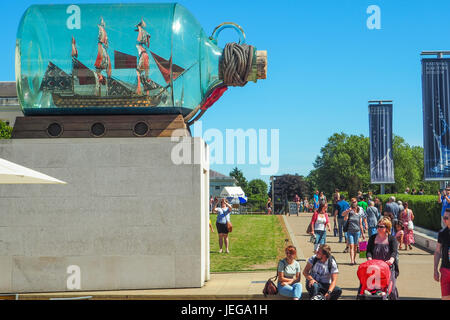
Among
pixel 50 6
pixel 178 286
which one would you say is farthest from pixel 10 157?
pixel 178 286

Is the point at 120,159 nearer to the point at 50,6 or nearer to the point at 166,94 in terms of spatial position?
the point at 166,94

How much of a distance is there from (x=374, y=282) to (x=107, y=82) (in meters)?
6.10

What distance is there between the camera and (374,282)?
25.3 feet

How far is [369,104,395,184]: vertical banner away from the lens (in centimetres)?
3097

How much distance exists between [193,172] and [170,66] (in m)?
2.10

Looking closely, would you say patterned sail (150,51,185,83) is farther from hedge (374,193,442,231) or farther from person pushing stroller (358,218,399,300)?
hedge (374,193,442,231)

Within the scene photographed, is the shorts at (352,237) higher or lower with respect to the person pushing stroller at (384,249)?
lower

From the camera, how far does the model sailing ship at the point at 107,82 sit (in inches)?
398

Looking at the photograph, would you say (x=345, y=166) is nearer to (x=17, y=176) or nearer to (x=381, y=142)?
(x=381, y=142)

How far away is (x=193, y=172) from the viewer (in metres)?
9.92

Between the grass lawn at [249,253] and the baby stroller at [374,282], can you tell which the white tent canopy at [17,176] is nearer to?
the baby stroller at [374,282]

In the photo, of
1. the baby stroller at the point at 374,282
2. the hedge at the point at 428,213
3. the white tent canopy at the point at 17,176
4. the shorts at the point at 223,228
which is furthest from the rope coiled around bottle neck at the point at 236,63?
the hedge at the point at 428,213

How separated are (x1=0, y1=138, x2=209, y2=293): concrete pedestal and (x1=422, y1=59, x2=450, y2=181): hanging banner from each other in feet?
44.0

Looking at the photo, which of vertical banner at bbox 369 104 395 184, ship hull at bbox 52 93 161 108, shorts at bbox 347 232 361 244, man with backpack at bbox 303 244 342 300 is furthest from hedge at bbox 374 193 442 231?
ship hull at bbox 52 93 161 108
